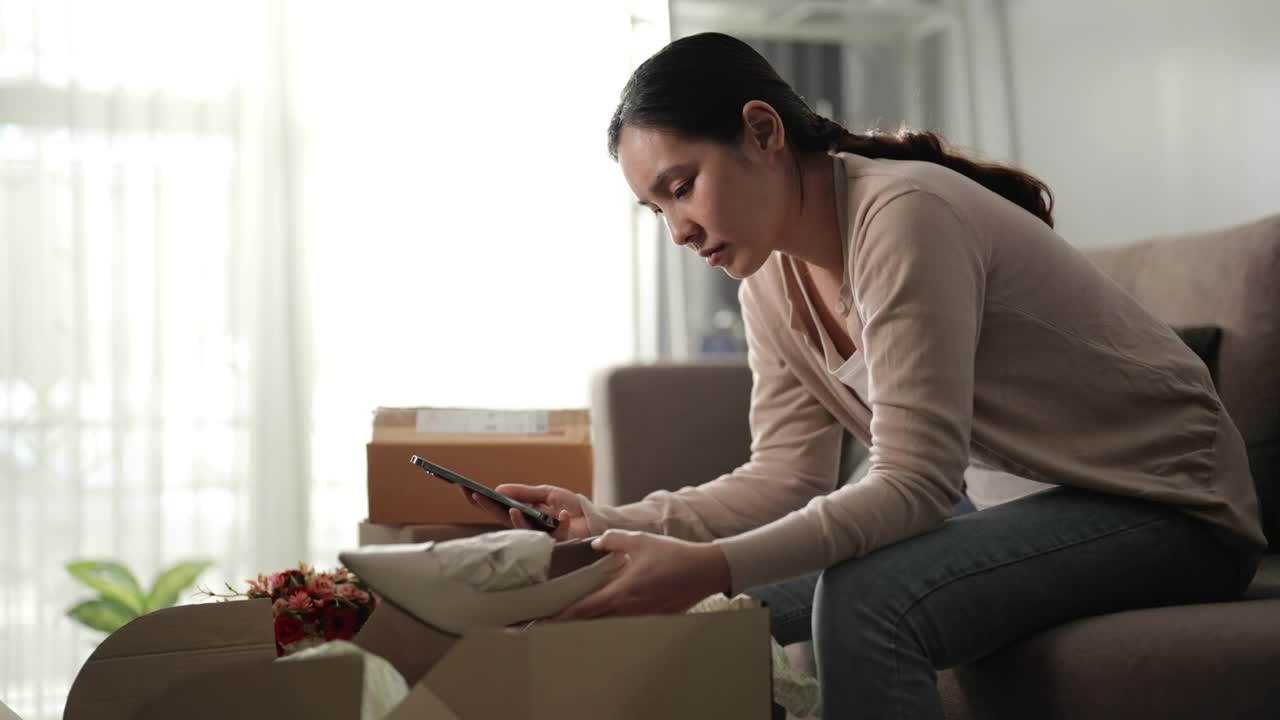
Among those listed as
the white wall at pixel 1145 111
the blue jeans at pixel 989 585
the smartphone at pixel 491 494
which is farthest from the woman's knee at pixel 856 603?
the white wall at pixel 1145 111

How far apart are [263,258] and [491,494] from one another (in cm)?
209

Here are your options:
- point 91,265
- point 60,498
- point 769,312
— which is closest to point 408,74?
point 91,265

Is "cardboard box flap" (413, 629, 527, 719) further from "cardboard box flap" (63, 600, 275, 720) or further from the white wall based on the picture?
the white wall

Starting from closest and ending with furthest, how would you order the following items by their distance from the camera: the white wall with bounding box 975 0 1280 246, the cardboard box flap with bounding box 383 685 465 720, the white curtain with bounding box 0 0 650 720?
the cardboard box flap with bounding box 383 685 465 720 → the white wall with bounding box 975 0 1280 246 → the white curtain with bounding box 0 0 650 720

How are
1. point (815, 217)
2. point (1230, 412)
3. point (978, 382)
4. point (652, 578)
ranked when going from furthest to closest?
point (1230, 412) → point (815, 217) → point (978, 382) → point (652, 578)

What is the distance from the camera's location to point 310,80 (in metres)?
2.93

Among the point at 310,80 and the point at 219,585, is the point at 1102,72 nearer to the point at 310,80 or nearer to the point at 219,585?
the point at 310,80

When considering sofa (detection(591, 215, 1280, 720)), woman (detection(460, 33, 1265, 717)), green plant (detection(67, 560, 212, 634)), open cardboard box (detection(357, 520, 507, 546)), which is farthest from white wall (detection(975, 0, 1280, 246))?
green plant (detection(67, 560, 212, 634))

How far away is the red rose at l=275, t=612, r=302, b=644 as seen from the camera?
101 cm

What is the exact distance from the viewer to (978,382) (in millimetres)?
1027

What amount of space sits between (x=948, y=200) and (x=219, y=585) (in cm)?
238

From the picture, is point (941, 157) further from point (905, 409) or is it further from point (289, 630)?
point (289, 630)

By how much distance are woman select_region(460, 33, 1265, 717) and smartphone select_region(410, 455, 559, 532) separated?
65 mm

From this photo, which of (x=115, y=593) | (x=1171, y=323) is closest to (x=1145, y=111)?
(x=1171, y=323)
